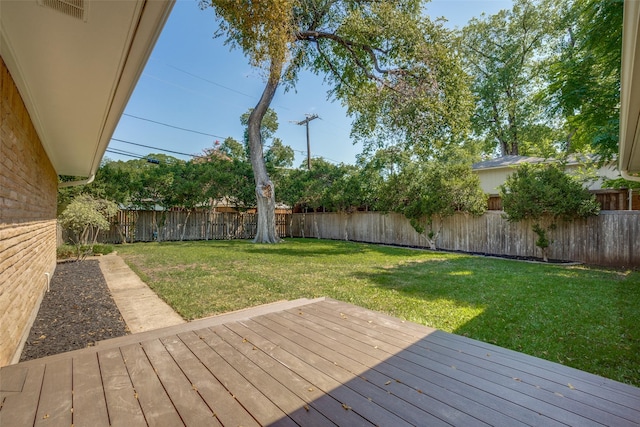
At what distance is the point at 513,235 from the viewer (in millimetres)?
9453

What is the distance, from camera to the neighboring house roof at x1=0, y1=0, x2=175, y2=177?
1.51 metres

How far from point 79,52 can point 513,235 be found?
1071 cm

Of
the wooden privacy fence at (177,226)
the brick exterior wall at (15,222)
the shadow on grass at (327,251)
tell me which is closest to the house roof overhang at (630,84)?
the brick exterior wall at (15,222)

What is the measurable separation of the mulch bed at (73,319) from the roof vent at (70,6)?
277cm

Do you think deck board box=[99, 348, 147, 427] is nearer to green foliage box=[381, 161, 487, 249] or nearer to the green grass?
the green grass

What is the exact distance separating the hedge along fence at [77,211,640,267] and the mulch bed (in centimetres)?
959

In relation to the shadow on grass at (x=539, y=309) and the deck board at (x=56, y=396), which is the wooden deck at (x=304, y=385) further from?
the shadow on grass at (x=539, y=309)

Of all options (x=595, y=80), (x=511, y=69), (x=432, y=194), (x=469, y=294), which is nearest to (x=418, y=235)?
(x=432, y=194)

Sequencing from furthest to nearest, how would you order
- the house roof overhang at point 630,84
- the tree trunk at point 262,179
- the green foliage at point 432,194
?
the tree trunk at point 262,179 < the green foliage at point 432,194 < the house roof overhang at point 630,84

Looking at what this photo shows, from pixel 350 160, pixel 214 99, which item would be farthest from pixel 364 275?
pixel 214 99

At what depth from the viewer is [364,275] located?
6.51m

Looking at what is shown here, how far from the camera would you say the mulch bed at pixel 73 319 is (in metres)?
2.94

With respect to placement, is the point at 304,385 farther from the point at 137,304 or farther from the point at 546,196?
the point at 546,196

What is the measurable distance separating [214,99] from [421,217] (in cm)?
1617
